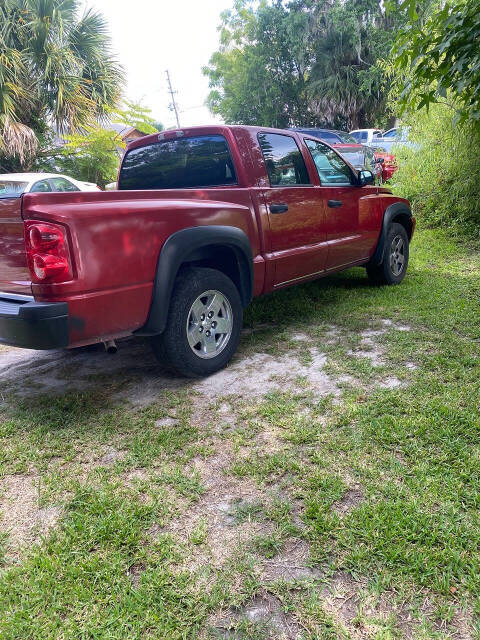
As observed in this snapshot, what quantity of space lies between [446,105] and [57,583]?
8.62 meters

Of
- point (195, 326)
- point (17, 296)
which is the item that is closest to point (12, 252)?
point (17, 296)

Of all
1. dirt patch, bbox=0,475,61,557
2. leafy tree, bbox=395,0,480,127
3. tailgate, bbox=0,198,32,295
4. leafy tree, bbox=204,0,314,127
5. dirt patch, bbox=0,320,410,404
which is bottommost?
dirt patch, bbox=0,475,61,557

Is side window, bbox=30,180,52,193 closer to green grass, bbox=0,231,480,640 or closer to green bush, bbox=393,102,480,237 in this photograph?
green bush, bbox=393,102,480,237

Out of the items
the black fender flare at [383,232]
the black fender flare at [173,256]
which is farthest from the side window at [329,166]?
the black fender flare at [173,256]

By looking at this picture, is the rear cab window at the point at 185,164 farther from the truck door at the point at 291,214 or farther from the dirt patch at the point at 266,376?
the dirt patch at the point at 266,376

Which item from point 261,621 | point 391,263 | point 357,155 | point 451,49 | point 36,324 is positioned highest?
point 451,49

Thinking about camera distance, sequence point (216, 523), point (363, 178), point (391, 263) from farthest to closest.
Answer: point (391, 263) < point (363, 178) < point (216, 523)

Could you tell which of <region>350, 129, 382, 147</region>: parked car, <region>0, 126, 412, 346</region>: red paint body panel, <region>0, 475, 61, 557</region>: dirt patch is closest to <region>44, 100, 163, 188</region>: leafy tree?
<region>350, 129, 382, 147</region>: parked car

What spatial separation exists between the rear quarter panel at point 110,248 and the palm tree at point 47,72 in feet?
36.0

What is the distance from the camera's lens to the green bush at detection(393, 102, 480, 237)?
7.96 m

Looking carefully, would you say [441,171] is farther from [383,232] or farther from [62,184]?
[62,184]

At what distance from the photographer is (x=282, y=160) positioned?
4.41 metres

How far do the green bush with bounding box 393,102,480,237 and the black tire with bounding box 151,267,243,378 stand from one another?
5698 mm

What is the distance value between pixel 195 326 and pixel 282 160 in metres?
1.81
